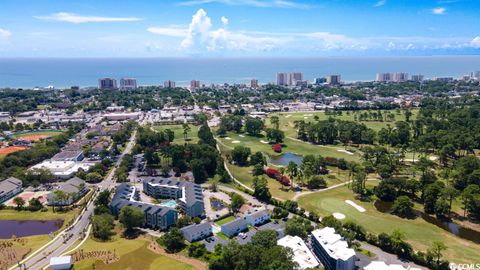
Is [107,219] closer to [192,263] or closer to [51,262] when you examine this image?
[51,262]

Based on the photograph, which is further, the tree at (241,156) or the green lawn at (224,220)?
the tree at (241,156)

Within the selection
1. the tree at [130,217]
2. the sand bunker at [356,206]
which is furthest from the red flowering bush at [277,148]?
the tree at [130,217]

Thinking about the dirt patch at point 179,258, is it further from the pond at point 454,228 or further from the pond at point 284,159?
the pond at point 284,159

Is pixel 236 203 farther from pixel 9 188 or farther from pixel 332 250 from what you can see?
pixel 9 188

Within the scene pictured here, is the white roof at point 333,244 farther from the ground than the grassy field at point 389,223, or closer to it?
farther from the ground

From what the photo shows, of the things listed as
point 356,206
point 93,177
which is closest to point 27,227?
point 93,177

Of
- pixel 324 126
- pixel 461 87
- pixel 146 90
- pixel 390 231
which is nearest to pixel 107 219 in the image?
pixel 390 231
